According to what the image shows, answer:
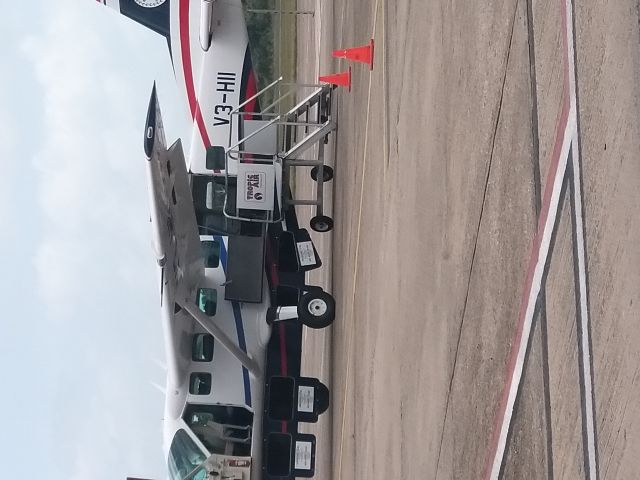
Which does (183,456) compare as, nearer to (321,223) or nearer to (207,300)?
(207,300)

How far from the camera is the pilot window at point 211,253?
1317 cm

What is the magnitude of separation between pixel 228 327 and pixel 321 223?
3.69 metres

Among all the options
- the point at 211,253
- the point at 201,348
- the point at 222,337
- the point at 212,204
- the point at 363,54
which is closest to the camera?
the point at 222,337

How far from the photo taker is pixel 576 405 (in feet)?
15.3

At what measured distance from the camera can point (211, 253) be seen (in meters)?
13.3

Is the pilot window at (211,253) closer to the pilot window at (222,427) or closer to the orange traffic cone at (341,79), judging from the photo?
the pilot window at (222,427)

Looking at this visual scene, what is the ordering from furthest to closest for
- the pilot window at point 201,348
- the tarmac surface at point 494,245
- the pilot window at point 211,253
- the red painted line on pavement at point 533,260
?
the pilot window at point 211,253 → the pilot window at point 201,348 → the red painted line on pavement at point 533,260 → the tarmac surface at point 494,245

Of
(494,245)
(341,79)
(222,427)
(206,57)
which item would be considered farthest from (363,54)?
(494,245)

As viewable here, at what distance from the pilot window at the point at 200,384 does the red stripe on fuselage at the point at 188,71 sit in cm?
487

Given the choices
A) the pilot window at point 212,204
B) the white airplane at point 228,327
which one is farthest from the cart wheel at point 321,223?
the pilot window at point 212,204

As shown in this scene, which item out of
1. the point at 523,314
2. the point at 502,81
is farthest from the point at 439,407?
the point at 502,81

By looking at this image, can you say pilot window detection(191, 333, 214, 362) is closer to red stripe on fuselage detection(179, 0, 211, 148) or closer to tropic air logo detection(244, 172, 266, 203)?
tropic air logo detection(244, 172, 266, 203)

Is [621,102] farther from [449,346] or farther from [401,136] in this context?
[401,136]

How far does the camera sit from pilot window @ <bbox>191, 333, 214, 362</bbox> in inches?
487
